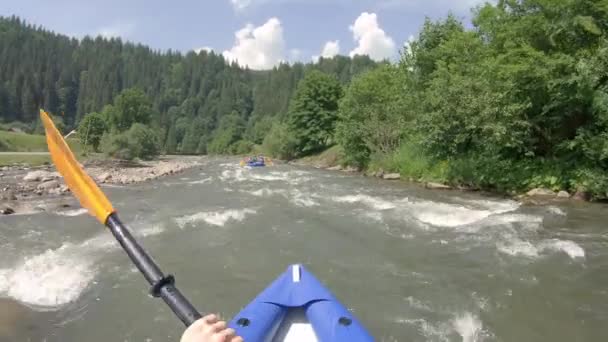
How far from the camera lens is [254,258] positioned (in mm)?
8984

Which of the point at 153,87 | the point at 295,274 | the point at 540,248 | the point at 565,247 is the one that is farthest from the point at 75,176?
the point at 153,87

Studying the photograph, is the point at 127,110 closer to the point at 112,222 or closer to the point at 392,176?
the point at 392,176

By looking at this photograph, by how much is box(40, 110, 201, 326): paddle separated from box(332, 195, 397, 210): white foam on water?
13132mm

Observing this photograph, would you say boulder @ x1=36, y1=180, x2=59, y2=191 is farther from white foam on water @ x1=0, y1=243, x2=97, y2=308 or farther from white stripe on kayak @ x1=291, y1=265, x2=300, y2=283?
white stripe on kayak @ x1=291, y1=265, x2=300, y2=283

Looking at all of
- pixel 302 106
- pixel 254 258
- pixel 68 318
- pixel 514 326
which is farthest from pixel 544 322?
pixel 302 106

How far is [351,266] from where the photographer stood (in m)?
8.50

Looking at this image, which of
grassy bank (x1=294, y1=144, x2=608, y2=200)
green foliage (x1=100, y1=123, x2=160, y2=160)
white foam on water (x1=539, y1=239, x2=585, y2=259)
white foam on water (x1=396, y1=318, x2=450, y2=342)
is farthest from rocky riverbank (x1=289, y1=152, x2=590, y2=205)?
green foliage (x1=100, y1=123, x2=160, y2=160)

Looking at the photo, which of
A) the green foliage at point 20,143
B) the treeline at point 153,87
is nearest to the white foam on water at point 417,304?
the green foliage at point 20,143

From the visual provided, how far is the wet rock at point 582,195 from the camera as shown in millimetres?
14461

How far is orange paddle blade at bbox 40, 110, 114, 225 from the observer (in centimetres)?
169

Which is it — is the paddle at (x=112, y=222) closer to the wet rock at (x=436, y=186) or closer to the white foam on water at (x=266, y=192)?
the white foam on water at (x=266, y=192)

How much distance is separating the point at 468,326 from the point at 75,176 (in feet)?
18.2

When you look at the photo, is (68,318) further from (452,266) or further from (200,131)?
(200,131)

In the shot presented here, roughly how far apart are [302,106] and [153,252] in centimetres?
4244
